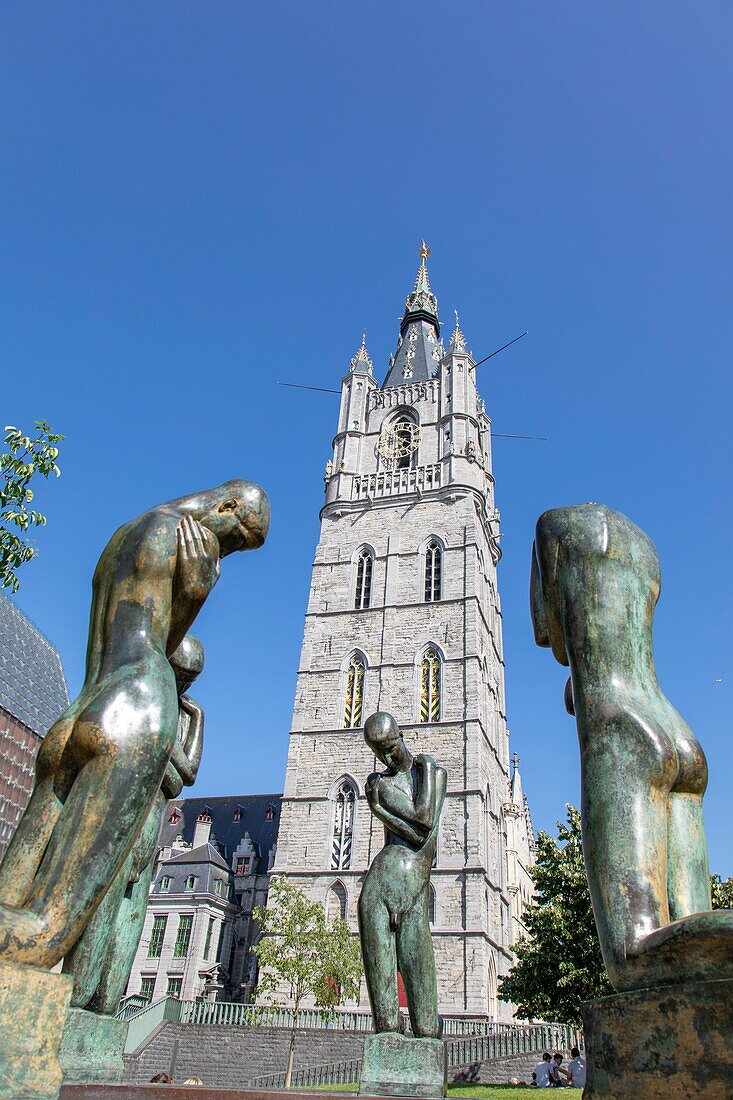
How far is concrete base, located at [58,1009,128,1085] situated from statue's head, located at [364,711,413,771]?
178 centimetres

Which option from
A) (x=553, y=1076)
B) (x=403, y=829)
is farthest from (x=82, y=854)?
(x=553, y=1076)

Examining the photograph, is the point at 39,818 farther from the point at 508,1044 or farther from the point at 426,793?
the point at 508,1044

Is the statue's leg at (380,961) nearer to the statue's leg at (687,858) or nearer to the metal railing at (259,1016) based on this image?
the statue's leg at (687,858)

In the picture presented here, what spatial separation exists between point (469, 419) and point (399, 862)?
40271mm

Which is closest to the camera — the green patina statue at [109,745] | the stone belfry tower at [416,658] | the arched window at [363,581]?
the green patina statue at [109,745]

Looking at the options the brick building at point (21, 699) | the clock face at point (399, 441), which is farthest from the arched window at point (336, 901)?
the clock face at point (399, 441)

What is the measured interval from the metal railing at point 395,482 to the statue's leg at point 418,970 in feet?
121

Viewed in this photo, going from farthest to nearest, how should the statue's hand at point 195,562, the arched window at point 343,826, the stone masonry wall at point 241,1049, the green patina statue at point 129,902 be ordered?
1. the arched window at point 343,826
2. the stone masonry wall at point 241,1049
3. the green patina statue at point 129,902
4. the statue's hand at point 195,562

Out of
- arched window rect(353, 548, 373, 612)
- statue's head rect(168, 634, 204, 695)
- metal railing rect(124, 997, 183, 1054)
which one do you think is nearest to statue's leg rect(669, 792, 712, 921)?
statue's head rect(168, 634, 204, 695)

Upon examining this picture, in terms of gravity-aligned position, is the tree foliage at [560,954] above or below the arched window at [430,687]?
below

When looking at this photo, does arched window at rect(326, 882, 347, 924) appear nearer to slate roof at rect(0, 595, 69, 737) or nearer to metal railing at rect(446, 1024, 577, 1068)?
metal railing at rect(446, 1024, 577, 1068)

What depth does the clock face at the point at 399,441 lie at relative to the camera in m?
43.7

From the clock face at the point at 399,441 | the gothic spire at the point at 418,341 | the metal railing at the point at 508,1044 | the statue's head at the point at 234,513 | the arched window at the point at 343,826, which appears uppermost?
the gothic spire at the point at 418,341

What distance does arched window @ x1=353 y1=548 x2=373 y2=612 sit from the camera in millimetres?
38719
